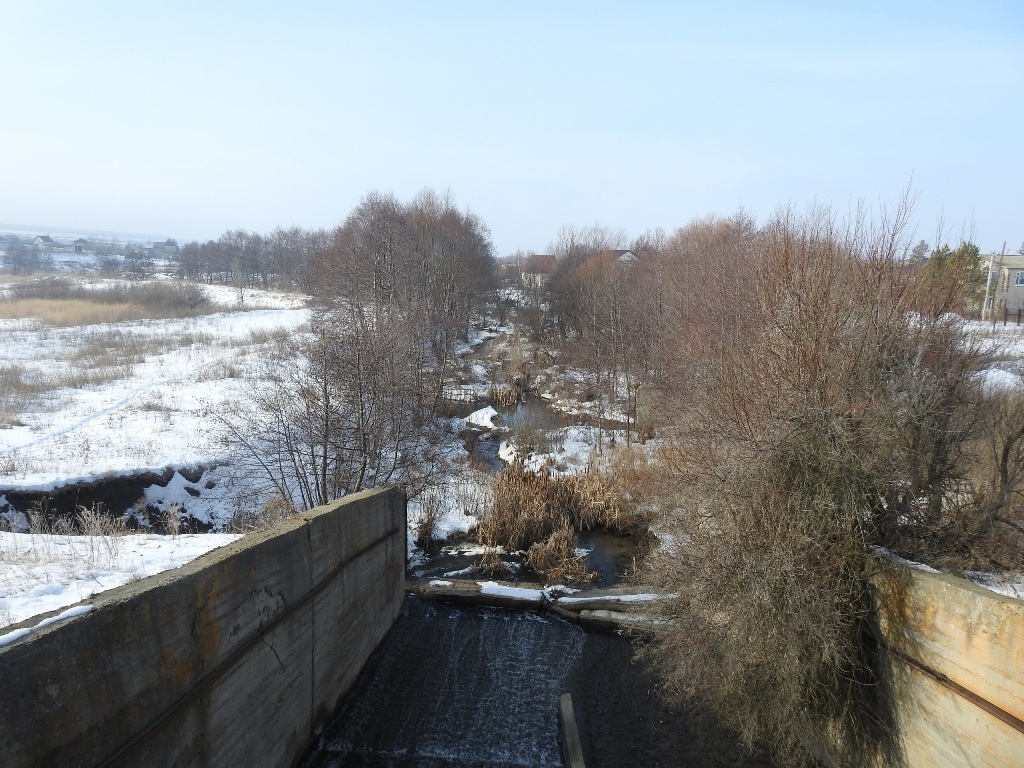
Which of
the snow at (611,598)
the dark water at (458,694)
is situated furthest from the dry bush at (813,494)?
the snow at (611,598)

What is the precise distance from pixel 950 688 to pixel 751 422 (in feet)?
9.81

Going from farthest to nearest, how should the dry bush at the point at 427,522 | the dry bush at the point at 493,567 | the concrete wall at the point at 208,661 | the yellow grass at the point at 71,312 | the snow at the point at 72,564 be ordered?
the yellow grass at the point at 71,312, the dry bush at the point at 427,522, the dry bush at the point at 493,567, the snow at the point at 72,564, the concrete wall at the point at 208,661

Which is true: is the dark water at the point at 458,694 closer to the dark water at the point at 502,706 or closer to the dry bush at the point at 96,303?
the dark water at the point at 502,706

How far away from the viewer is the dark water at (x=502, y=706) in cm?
741

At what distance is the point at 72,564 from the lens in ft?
24.5

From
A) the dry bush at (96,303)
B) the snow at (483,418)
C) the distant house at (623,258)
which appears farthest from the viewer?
the distant house at (623,258)

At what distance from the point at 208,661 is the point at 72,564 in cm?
370

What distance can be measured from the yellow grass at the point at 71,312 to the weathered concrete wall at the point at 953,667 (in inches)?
1582

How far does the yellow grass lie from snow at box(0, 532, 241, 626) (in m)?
32.1

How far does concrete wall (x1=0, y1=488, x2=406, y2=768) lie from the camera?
11.6 ft

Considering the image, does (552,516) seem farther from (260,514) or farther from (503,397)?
(503,397)

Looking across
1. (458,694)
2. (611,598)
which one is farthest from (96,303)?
(458,694)

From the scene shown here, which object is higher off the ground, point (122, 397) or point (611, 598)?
point (122, 397)

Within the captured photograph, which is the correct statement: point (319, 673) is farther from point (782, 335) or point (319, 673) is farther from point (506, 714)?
point (782, 335)
